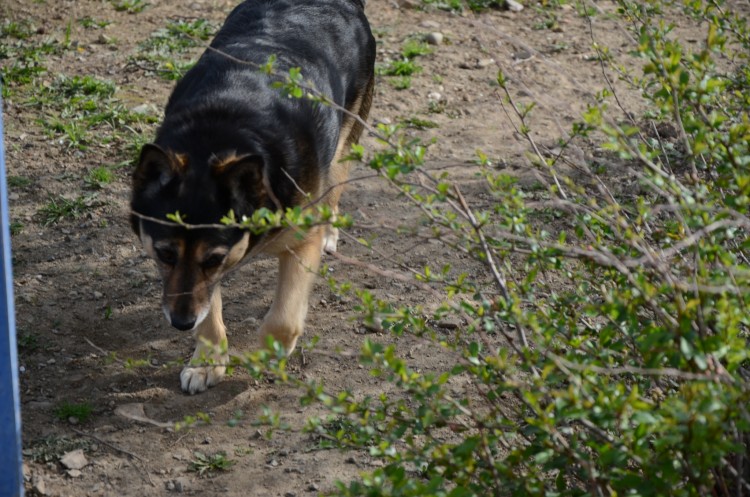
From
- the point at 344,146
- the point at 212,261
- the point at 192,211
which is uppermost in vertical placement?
the point at 192,211

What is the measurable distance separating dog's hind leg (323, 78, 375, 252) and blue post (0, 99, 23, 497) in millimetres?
2740

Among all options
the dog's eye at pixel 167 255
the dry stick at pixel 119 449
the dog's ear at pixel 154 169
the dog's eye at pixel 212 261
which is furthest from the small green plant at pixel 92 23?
the dry stick at pixel 119 449

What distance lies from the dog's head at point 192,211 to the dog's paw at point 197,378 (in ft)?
1.09

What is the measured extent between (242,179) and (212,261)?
431 millimetres

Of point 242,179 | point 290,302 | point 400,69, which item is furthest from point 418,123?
point 242,179

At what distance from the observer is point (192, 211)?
4.34 m

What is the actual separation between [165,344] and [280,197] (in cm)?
109

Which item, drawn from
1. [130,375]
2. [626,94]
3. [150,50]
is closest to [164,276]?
[130,375]

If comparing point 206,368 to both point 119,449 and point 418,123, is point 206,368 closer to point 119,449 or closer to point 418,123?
point 119,449

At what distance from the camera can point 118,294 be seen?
5.51 meters

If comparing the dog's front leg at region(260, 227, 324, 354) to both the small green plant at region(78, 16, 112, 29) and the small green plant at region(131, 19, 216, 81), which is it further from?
the small green plant at region(78, 16, 112, 29)

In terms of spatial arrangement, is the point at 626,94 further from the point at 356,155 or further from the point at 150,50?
the point at 356,155

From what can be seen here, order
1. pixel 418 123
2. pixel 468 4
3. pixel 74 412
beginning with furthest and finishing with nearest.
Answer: pixel 468 4
pixel 418 123
pixel 74 412

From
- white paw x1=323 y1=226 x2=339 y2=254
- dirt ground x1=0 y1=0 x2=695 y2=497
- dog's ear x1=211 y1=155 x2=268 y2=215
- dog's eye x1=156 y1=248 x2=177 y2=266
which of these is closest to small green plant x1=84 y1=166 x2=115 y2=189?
dirt ground x1=0 y1=0 x2=695 y2=497
